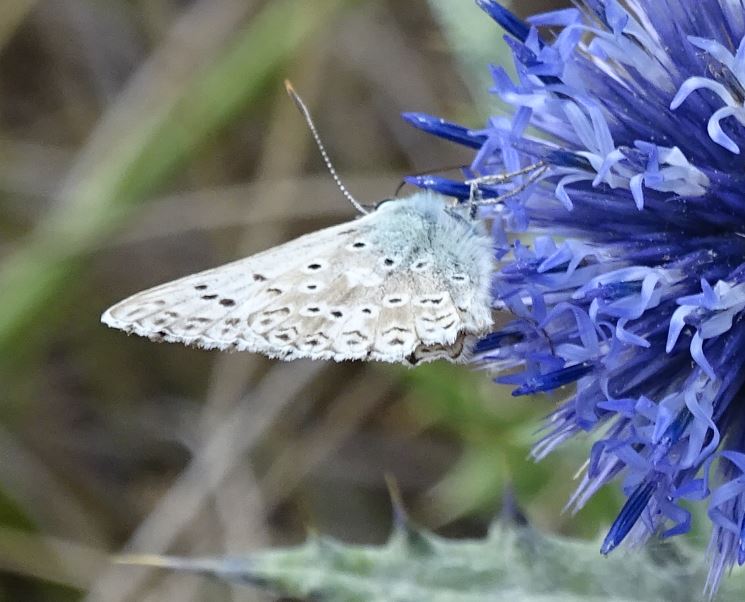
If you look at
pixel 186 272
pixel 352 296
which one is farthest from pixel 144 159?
pixel 352 296

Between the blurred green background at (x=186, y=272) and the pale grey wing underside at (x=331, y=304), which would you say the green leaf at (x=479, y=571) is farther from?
the blurred green background at (x=186, y=272)

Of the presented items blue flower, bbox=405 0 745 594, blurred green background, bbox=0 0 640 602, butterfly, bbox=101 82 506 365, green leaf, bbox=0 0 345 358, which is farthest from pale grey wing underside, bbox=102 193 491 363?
green leaf, bbox=0 0 345 358

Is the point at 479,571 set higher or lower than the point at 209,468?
higher

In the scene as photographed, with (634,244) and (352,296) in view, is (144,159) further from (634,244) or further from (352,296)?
(634,244)

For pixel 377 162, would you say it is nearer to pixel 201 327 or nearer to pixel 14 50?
pixel 14 50

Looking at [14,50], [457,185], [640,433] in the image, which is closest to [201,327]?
[457,185]

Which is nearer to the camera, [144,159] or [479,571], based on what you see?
[479,571]

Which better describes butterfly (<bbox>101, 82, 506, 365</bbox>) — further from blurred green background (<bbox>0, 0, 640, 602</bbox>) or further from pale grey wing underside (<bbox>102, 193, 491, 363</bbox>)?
blurred green background (<bbox>0, 0, 640, 602</bbox>)
